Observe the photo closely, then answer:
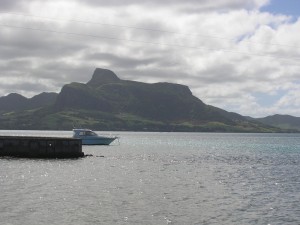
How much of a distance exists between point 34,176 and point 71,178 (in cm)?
538

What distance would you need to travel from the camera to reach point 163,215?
37.4m

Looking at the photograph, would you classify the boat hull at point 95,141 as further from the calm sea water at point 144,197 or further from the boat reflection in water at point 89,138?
the calm sea water at point 144,197

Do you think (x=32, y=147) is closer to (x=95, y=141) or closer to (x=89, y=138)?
(x=89, y=138)

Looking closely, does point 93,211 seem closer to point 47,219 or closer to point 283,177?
point 47,219

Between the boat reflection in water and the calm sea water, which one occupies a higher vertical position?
the boat reflection in water

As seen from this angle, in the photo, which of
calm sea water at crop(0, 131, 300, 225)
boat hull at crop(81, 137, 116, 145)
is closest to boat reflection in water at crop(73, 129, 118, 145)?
boat hull at crop(81, 137, 116, 145)

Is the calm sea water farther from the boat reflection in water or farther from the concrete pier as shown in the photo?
the boat reflection in water

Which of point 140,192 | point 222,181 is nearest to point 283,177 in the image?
point 222,181

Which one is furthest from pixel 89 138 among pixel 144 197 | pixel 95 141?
pixel 144 197

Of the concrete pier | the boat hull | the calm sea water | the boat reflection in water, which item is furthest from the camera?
the boat hull

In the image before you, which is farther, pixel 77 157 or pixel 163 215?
pixel 77 157

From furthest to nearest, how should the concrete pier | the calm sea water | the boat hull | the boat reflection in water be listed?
1. the boat hull
2. the boat reflection in water
3. the concrete pier
4. the calm sea water

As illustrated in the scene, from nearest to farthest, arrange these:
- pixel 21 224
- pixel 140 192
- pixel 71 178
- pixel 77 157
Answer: pixel 21 224
pixel 140 192
pixel 71 178
pixel 77 157

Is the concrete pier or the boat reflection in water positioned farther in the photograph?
the boat reflection in water
